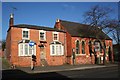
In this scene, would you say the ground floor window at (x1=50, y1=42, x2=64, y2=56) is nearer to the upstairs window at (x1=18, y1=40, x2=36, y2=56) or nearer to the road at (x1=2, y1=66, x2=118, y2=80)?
the upstairs window at (x1=18, y1=40, x2=36, y2=56)

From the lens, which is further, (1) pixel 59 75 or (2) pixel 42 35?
(2) pixel 42 35

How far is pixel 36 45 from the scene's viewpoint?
109 ft

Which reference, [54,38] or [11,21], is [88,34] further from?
[11,21]

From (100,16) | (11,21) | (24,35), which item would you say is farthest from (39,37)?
(100,16)

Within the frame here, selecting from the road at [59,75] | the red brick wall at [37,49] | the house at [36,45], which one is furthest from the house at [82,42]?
the road at [59,75]

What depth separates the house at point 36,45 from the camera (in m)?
31.4

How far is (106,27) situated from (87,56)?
7.89 m

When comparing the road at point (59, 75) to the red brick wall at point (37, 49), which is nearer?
the road at point (59, 75)

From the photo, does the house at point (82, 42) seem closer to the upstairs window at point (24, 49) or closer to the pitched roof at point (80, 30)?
the pitched roof at point (80, 30)

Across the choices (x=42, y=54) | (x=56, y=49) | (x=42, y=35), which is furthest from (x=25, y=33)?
(x=56, y=49)

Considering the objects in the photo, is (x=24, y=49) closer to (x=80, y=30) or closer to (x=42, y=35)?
(x=42, y=35)

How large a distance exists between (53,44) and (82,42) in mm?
7130

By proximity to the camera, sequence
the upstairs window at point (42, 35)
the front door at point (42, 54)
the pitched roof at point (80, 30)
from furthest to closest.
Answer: the pitched roof at point (80, 30)
the upstairs window at point (42, 35)
the front door at point (42, 54)

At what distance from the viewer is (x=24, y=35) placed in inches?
1278
